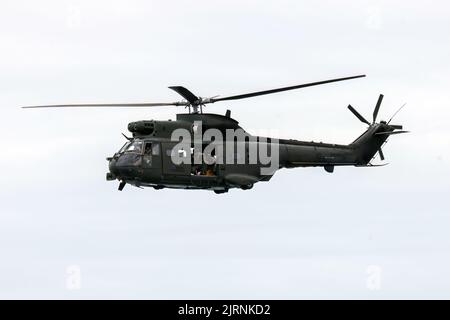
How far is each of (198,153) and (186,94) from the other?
2.89 meters

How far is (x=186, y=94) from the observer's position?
47.7 m

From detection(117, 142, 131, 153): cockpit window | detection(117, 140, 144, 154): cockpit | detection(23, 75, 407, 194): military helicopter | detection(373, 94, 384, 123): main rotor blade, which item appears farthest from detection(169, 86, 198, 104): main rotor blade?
detection(373, 94, 384, 123): main rotor blade

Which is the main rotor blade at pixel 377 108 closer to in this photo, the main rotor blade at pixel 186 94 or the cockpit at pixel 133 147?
the main rotor blade at pixel 186 94

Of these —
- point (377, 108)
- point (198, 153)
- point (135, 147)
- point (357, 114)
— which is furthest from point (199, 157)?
point (377, 108)

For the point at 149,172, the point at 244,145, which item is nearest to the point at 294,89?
the point at 244,145

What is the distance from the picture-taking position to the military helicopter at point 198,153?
46.3 m

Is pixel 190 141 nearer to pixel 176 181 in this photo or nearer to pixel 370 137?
pixel 176 181

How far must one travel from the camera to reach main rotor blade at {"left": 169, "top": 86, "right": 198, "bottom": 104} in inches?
1838

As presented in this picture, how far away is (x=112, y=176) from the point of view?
46531mm

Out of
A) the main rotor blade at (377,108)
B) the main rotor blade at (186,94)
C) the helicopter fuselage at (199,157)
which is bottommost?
the helicopter fuselage at (199,157)

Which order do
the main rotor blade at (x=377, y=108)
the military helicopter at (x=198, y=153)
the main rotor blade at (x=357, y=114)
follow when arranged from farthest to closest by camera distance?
the main rotor blade at (x=377, y=108), the main rotor blade at (x=357, y=114), the military helicopter at (x=198, y=153)

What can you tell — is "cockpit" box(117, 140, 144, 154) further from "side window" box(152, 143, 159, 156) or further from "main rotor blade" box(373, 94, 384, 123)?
"main rotor blade" box(373, 94, 384, 123)

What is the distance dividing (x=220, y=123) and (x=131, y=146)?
4.53 metres

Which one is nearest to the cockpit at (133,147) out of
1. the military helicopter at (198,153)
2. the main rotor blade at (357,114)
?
the military helicopter at (198,153)
